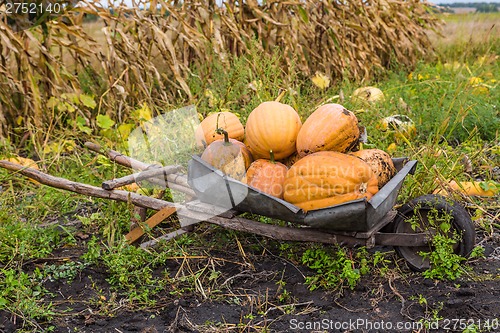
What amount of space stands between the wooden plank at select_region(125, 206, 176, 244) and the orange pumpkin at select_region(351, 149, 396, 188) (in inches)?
37.6

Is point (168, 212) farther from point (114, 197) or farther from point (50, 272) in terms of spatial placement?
point (50, 272)

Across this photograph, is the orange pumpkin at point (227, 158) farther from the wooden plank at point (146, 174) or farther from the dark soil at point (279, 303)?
the dark soil at point (279, 303)

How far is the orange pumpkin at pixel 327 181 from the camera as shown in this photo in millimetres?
2551

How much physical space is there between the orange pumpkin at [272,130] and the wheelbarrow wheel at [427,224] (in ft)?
2.04

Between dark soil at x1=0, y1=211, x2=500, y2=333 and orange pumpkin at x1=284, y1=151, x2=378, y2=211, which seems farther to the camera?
orange pumpkin at x1=284, y1=151, x2=378, y2=211

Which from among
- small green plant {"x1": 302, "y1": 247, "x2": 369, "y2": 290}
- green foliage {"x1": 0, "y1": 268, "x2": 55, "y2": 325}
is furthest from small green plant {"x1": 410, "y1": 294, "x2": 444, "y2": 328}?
green foliage {"x1": 0, "y1": 268, "x2": 55, "y2": 325}

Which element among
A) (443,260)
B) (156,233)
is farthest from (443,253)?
(156,233)

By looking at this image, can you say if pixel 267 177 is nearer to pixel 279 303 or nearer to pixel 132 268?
pixel 279 303

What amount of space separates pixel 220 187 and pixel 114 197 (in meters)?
0.67

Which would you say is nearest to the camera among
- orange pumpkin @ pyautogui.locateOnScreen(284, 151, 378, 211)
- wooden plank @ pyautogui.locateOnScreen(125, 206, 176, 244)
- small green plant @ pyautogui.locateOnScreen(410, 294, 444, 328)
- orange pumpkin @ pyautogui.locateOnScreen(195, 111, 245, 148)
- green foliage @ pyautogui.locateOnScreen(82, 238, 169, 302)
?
small green plant @ pyautogui.locateOnScreen(410, 294, 444, 328)

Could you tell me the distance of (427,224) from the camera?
2.78 meters

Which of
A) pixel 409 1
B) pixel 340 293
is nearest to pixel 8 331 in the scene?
pixel 340 293

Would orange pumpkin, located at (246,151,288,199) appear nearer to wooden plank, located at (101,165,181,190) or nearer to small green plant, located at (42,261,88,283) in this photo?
wooden plank, located at (101,165,181,190)

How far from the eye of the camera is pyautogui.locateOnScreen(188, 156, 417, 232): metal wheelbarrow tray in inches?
95.7
